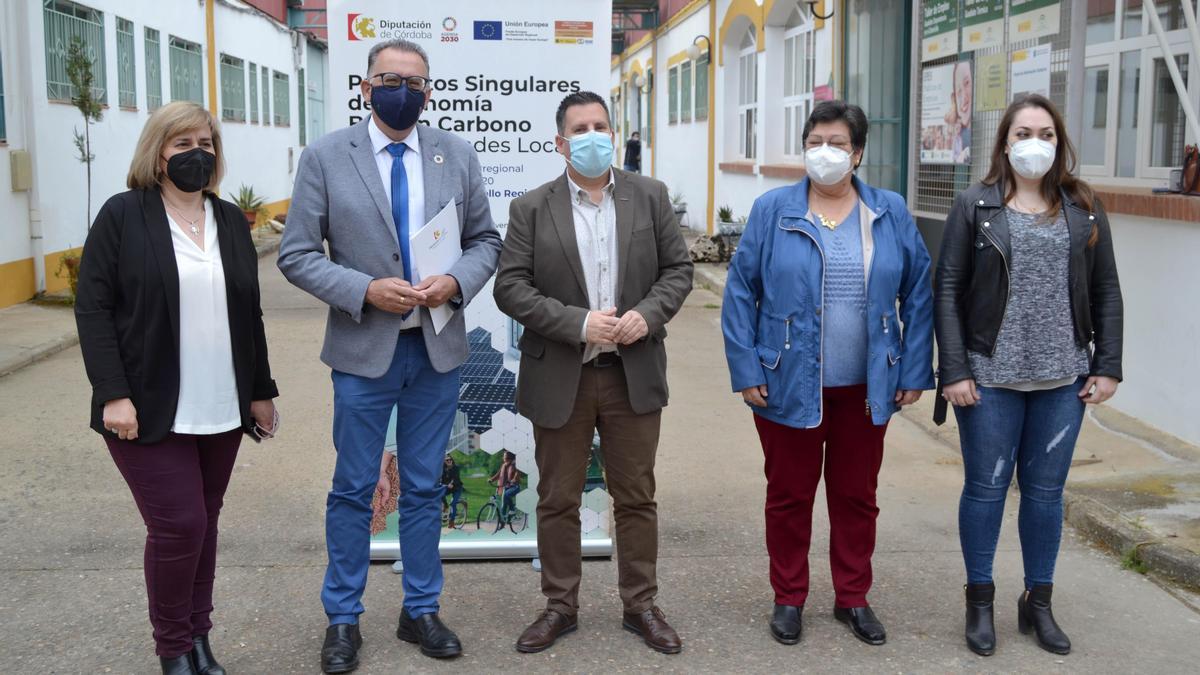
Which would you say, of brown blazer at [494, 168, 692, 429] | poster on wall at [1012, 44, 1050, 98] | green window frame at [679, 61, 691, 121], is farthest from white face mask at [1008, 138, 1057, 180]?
green window frame at [679, 61, 691, 121]

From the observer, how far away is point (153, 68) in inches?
687

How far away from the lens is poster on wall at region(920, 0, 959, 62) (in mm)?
9398

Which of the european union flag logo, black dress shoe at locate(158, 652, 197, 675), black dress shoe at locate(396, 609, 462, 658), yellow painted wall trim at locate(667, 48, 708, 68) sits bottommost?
black dress shoe at locate(396, 609, 462, 658)

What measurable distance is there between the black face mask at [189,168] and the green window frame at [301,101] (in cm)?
2604

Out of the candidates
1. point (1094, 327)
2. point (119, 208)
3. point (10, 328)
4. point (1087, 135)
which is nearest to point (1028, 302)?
point (1094, 327)

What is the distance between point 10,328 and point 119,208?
8.18m

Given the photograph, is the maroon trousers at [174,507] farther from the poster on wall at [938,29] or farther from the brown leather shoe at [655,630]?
the poster on wall at [938,29]

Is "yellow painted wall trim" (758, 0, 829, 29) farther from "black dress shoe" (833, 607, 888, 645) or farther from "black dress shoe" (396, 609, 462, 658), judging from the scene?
"black dress shoe" (396, 609, 462, 658)

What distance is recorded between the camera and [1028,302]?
4.11 metres

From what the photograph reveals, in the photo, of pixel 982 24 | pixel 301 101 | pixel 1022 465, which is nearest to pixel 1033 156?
pixel 1022 465

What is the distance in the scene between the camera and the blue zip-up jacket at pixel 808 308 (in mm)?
4145

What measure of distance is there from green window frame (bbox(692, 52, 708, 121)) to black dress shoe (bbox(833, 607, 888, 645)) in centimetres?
1821

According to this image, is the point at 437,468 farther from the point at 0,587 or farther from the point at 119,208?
the point at 0,587

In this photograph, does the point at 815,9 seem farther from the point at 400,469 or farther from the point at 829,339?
the point at 400,469
